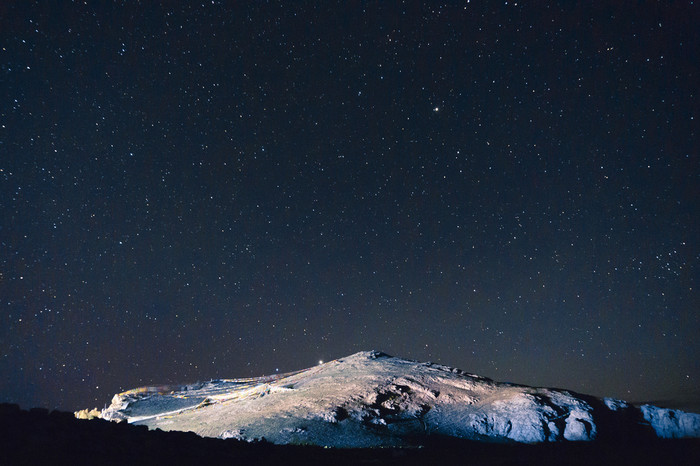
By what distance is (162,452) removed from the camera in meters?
6.75

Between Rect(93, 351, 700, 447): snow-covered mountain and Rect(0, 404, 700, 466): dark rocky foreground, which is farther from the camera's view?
Rect(93, 351, 700, 447): snow-covered mountain

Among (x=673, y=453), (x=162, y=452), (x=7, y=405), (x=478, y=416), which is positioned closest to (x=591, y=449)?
(x=673, y=453)

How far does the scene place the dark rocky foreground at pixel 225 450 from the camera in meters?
5.64

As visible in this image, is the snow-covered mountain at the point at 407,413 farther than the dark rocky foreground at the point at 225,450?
Yes

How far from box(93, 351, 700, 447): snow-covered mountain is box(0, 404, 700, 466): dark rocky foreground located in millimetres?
794

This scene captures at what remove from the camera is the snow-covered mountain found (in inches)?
460

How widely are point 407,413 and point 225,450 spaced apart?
310 inches

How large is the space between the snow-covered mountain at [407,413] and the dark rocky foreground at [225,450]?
2.60ft

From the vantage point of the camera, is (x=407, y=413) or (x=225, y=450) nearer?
(x=225, y=450)

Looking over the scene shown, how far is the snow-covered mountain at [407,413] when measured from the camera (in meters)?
11.7

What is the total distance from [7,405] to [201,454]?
11.6 ft

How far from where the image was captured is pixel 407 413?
13.5 meters

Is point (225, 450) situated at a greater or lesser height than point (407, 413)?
greater

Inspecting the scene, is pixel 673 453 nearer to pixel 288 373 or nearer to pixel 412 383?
pixel 412 383
